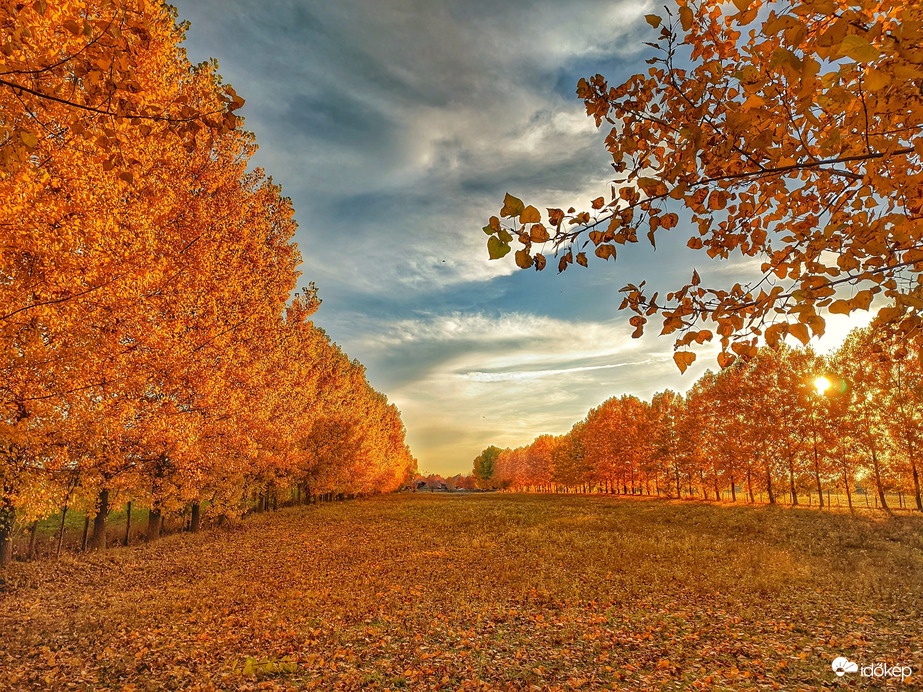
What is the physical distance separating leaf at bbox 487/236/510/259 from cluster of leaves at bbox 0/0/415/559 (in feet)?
7.27

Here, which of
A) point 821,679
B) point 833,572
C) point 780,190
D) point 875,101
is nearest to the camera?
point 875,101

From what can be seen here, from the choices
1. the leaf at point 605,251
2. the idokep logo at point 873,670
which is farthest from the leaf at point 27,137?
the idokep logo at point 873,670

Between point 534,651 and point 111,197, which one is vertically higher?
point 111,197

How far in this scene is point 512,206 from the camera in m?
1.86

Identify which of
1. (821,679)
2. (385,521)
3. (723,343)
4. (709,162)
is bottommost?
(385,521)

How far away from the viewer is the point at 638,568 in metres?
12.5

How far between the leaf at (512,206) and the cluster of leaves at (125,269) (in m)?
2.22

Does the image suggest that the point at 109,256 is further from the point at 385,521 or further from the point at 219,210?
the point at 385,521

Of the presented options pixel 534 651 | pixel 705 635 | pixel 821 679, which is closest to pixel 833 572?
pixel 705 635

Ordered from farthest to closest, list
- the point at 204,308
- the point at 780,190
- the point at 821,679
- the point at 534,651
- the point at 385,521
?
the point at 385,521 → the point at 204,308 → the point at 534,651 → the point at 821,679 → the point at 780,190

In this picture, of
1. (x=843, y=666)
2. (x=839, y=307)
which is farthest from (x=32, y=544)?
(x=839, y=307)

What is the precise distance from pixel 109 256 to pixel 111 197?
37.4 inches

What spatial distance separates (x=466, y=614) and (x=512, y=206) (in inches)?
354

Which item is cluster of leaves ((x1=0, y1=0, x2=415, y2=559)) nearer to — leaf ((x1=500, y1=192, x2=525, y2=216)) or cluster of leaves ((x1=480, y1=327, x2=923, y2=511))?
leaf ((x1=500, y1=192, x2=525, y2=216))
